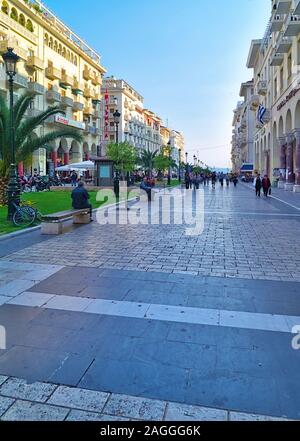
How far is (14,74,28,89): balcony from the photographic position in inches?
1532

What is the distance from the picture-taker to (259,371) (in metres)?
3.35

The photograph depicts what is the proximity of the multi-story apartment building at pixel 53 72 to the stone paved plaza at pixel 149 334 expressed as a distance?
35824mm

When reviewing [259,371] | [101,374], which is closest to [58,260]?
[101,374]

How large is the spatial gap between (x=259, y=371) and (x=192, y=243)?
5878 mm

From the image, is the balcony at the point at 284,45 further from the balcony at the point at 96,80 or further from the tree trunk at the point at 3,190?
the balcony at the point at 96,80

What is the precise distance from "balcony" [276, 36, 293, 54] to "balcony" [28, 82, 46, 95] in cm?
2524

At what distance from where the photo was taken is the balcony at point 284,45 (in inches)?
1178

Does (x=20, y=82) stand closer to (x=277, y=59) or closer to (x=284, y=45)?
(x=277, y=59)

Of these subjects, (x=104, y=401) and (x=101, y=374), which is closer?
(x=104, y=401)

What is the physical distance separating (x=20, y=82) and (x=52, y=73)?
7164mm

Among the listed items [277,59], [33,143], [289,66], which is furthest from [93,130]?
[33,143]

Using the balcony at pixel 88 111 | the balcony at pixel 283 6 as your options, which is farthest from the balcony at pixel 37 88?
the balcony at pixel 283 6
